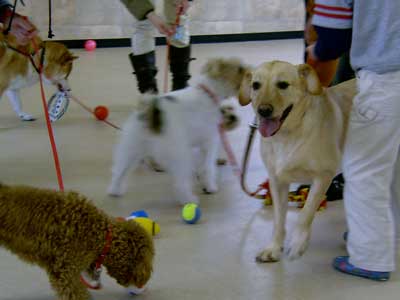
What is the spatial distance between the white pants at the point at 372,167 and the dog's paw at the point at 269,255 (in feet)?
0.98

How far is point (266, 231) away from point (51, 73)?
2.50 meters

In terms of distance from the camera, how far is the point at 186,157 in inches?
112

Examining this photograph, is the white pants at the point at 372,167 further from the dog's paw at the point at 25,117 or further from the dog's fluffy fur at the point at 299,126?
the dog's paw at the point at 25,117

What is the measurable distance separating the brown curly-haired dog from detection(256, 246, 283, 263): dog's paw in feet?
2.03

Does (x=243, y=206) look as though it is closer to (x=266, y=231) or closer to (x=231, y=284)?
(x=266, y=231)

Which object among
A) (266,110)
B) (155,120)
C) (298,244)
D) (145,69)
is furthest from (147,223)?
(145,69)

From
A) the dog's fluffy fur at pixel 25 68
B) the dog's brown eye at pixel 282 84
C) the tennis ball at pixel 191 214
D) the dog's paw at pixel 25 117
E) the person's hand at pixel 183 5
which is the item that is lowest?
the dog's paw at pixel 25 117

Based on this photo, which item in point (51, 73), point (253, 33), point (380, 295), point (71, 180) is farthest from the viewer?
point (253, 33)

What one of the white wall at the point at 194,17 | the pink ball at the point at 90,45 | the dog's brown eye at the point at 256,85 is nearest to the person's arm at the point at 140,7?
the dog's brown eye at the point at 256,85

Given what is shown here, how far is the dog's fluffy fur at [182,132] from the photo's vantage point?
279 centimetres

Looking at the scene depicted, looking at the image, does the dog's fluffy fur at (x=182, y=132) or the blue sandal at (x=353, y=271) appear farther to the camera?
the dog's fluffy fur at (x=182, y=132)

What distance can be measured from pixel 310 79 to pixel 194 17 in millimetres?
6523

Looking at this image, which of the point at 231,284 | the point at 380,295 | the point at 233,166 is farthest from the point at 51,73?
Answer: the point at 380,295

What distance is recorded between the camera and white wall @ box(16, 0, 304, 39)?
7.80 metres
